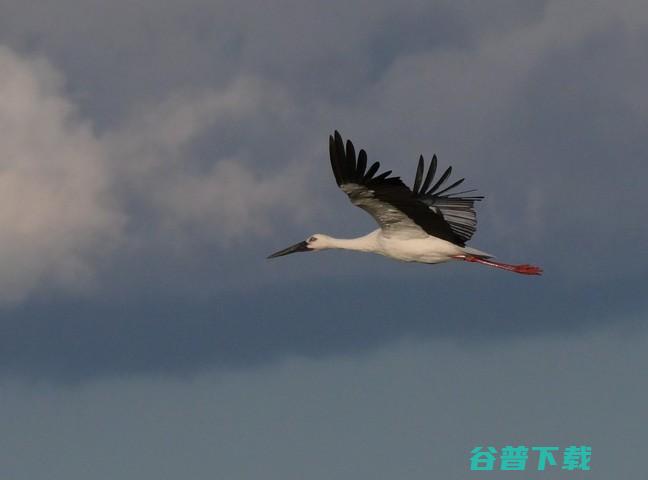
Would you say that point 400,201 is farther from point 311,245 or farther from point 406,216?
point 311,245

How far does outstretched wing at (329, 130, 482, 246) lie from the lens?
87.5 ft

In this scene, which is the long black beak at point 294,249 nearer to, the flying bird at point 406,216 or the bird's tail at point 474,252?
the flying bird at point 406,216

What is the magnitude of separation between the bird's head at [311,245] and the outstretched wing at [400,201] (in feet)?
7.92

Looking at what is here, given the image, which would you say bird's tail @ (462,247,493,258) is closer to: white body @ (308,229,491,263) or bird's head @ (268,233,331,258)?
white body @ (308,229,491,263)

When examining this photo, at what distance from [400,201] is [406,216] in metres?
0.95

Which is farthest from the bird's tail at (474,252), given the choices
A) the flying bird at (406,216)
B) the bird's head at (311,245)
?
the bird's head at (311,245)

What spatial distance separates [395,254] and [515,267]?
111 inches

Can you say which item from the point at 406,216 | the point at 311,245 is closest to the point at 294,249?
the point at 311,245

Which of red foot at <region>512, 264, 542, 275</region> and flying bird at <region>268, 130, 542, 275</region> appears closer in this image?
flying bird at <region>268, 130, 542, 275</region>

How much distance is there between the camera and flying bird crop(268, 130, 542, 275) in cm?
2683

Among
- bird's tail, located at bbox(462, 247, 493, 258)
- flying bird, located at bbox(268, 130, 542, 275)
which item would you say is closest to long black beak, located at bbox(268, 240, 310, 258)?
flying bird, located at bbox(268, 130, 542, 275)

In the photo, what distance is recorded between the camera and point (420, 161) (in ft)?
103

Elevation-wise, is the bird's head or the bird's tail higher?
the bird's head

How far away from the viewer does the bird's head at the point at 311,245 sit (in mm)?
32625
